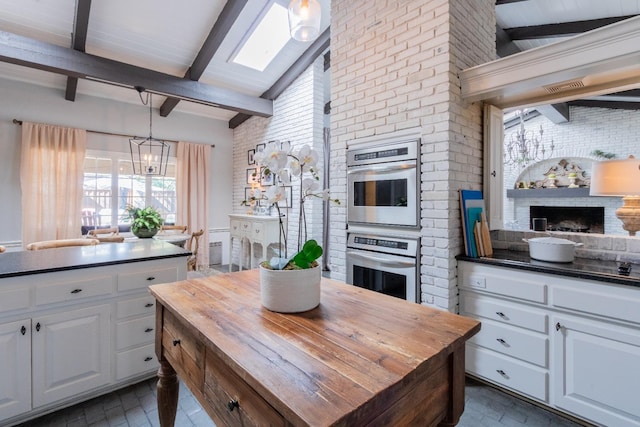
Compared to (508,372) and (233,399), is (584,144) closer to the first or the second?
(508,372)

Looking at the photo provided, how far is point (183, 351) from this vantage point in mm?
1159

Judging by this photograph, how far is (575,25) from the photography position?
316 cm

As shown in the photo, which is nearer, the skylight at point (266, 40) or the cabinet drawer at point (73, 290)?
the cabinet drawer at point (73, 290)

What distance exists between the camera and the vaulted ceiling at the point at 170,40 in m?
3.18

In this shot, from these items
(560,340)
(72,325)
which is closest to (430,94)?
(560,340)

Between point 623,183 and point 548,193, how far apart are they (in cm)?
468

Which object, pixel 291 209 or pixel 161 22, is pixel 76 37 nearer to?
pixel 161 22

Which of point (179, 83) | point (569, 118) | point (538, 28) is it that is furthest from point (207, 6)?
point (569, 118)

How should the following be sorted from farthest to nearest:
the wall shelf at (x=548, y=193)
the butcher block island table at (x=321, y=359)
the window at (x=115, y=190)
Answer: the wall shelf at (x=548, y=193) → the window at (x=115, y=190) → the butcher block island table at (x=321, y=359)

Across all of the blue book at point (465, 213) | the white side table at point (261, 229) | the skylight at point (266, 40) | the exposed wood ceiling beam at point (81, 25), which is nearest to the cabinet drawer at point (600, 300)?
the blue book at point (465, 213)

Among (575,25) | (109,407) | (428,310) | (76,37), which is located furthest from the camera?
(76,37)

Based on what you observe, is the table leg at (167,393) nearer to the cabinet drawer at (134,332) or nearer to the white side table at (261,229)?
the cabinet drawer at (134,332)

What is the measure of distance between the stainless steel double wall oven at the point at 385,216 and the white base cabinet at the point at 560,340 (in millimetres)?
479

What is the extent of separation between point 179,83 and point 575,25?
187 inches
